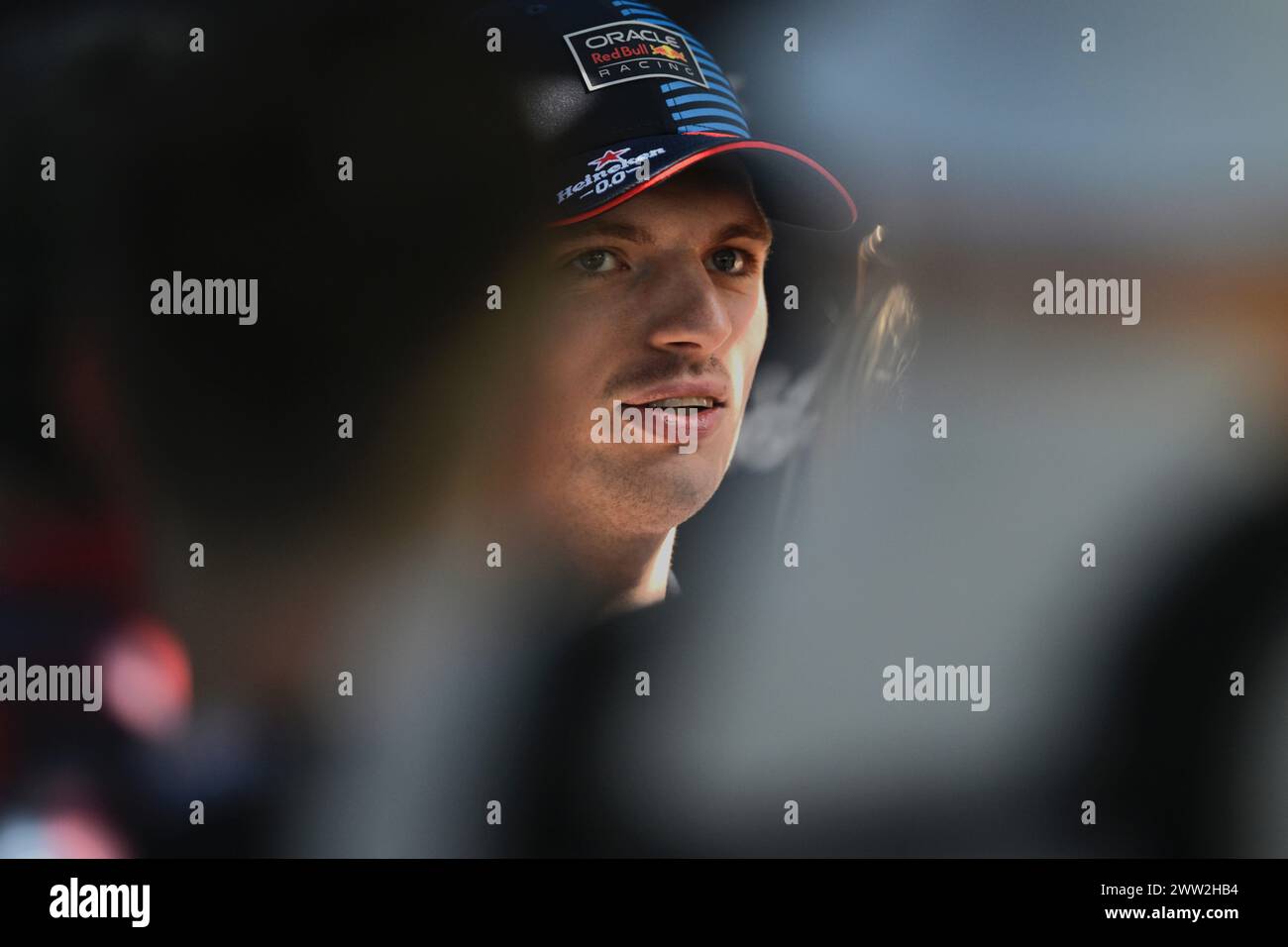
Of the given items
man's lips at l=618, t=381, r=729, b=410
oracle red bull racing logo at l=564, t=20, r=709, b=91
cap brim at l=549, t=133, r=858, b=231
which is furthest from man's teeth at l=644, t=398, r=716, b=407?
oracle red bull racing logo at l=564, t=20, r=709, b=91

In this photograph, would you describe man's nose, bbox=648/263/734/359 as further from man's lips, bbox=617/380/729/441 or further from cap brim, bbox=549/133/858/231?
cap brim, bbox=549/133/858/231

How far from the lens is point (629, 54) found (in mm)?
2594

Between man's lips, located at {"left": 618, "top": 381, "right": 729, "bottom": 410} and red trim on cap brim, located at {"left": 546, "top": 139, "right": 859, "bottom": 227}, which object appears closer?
red trim on cap brim, located at {"left": 546, "top": 139, "right": 859, "bottom": 227}

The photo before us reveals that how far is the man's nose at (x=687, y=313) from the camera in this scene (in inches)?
104

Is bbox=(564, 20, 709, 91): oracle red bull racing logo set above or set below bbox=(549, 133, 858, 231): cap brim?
above

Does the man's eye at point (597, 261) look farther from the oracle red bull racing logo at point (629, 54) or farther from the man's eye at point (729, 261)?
the oracle red bull racing logo at point (629, 54)

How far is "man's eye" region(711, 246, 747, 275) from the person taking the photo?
2.68 m

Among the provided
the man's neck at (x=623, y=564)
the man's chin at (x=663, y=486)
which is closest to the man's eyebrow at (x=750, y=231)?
the man's chin at (x=663, y=486)

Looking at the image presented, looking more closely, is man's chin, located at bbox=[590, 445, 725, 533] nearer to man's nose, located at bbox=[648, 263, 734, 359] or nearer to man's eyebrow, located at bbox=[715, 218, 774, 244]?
man's nose, located at bbox=[648, 263, 734, 359]

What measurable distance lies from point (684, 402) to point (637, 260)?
1.04ft

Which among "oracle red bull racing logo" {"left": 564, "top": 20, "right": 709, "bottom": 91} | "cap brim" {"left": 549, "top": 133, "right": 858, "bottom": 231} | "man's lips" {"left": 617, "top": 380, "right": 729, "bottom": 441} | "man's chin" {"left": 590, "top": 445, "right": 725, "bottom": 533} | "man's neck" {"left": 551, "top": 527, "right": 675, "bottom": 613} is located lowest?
"man's neck" {"left": 551, "top": 527, "right": 675, "bottom": 613}

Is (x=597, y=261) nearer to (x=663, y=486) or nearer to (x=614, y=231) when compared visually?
(x=614, y=231)

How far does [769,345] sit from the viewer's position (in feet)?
9.00
